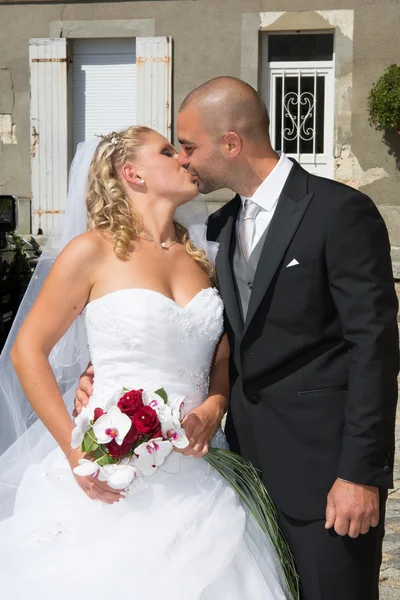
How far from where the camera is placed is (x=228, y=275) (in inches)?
116

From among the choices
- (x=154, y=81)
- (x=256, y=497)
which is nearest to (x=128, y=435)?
(x=256, y=497)

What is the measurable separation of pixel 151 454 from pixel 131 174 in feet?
3.55

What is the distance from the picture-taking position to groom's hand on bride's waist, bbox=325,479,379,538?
2.59 meters

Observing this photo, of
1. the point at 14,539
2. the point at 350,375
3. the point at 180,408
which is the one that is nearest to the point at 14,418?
the point at 14,539

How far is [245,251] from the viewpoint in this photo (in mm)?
2951

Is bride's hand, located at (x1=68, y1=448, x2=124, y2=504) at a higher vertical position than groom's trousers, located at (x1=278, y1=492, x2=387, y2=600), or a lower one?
higher

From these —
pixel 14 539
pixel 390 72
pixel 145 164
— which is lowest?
pixel 14 539

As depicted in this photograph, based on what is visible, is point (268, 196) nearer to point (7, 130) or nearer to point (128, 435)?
point (128, 435)

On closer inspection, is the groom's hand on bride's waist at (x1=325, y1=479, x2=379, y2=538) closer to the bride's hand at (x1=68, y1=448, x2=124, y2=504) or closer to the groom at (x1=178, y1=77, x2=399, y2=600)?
the groom at (x1=178, y1=77, x2=399, y2=600)

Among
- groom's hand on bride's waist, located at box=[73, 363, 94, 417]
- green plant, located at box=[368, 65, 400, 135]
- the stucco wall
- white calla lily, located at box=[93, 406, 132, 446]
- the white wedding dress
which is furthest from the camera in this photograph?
the stucco wall

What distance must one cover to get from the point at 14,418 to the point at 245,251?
1.14m

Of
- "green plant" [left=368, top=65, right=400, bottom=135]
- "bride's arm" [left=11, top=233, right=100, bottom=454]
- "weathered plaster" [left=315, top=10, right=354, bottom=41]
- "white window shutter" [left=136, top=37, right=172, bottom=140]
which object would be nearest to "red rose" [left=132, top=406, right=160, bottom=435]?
"bride's arm" [left=11, top=233, right=100, bottom=454]

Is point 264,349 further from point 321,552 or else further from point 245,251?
point 321,552

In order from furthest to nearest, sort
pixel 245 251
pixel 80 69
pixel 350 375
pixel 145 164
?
pixel 80 69, pixel 145 164, pixel 245 251, pixel 350 375
